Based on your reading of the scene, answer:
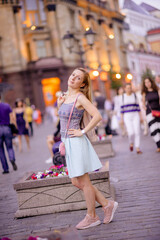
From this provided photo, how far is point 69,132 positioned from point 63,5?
41226mm

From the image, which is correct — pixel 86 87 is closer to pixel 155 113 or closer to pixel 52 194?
pixel 52 194

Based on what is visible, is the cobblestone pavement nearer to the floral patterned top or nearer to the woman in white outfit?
the floral patterned top

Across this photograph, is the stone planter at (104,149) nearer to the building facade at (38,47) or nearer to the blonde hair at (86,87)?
the blonde hair at (86,87)

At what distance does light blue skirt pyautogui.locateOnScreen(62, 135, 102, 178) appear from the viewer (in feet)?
14.1

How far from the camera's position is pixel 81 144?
4.33 m

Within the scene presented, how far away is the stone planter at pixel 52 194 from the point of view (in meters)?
5.36

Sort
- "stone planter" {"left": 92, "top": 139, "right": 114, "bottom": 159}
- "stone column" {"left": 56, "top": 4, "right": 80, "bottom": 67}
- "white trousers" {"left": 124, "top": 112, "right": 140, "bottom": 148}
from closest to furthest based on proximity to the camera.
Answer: "white trousers" {"left": 124, "top": 112, "right": 140, "bottom": 148}, "stone planter" {"left": 92, "top": 139, "right": 114, "bottom": 159}, "stone column" {"left": 56, "top": 4, "right": 80, "bottom": 67}

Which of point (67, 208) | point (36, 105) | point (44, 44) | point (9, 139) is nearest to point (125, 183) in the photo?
point (67, 208)

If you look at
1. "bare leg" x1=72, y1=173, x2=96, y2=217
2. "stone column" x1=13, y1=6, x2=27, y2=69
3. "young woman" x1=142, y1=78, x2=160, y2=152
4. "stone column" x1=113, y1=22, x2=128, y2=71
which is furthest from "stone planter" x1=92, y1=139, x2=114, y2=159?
"stone column" x1=113, y1=22, x2=128, y2=71

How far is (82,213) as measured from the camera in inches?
203

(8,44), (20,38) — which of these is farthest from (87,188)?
(20,38)

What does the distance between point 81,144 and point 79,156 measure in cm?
13

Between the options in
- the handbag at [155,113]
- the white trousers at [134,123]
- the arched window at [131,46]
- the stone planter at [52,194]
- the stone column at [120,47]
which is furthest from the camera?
the arched window at [131,46]

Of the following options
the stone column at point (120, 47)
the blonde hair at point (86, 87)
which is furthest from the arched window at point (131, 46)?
the blonde hair at point (86, 87)
